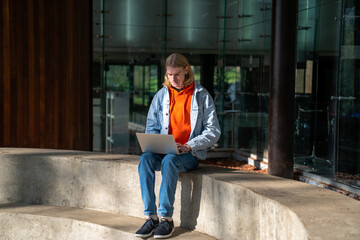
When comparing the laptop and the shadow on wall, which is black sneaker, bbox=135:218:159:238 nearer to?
the laptop

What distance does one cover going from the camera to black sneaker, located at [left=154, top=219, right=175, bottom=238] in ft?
12.2

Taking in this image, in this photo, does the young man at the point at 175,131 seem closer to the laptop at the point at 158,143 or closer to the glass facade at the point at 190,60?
the laptop at the point at 158,143

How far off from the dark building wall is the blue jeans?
390 centimetres

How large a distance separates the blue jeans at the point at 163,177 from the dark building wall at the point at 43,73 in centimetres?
390

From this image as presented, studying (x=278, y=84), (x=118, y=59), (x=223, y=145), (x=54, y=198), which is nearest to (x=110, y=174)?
(x=54, y=198)

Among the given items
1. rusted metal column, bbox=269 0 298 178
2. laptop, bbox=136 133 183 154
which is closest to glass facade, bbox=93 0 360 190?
rusted metal column, bbox=269 0 298 178

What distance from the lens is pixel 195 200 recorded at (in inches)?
159

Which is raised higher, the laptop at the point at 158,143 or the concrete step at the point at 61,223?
the laptop at the point at 158,143

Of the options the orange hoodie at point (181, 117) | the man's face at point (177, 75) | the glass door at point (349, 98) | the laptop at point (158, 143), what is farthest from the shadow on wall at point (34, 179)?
the glass door at point (349, 98)

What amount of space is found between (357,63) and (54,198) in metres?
4.09

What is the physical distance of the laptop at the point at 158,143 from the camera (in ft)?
12.5

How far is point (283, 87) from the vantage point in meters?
7.03

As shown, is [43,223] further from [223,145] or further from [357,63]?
[223,145]

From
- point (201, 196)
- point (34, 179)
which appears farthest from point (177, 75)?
point (34, 179)
